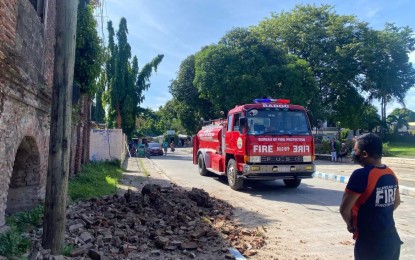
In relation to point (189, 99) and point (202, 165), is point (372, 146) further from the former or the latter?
point (189, 99)

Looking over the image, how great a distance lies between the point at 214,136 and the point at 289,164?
4014 millimetres

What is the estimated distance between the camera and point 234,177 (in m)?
11.4

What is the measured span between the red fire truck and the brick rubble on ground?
8.04ft

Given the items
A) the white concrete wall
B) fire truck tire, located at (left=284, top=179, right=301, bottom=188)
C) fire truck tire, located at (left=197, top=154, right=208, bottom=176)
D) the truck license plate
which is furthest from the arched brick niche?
the white concrete wall

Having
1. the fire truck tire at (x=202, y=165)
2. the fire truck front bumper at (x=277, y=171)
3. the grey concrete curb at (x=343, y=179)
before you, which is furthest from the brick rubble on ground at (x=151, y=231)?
the fire truck tire at (x=202, y=165)

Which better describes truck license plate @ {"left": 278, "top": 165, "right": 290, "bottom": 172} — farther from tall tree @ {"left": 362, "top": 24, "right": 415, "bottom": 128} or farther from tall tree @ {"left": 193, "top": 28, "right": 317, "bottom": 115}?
tall tree @ {"left": 362, "top": 24, "right": 415, "bottom": 128}

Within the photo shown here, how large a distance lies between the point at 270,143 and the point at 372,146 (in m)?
7.38

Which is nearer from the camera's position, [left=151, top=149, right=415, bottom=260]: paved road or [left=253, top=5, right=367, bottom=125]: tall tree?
[left=151, top=149, right=415, bottom=260]: paved road

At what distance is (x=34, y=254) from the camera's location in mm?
4199

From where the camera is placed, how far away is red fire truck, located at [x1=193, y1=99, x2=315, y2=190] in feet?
34.4

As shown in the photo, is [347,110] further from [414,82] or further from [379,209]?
[379,209]

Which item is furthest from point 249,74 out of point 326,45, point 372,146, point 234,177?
point 372,146

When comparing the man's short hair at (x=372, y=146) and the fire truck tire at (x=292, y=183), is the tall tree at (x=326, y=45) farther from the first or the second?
the man's short hair at (x=372, y=146)

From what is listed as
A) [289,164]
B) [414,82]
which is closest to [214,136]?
[289,164]
